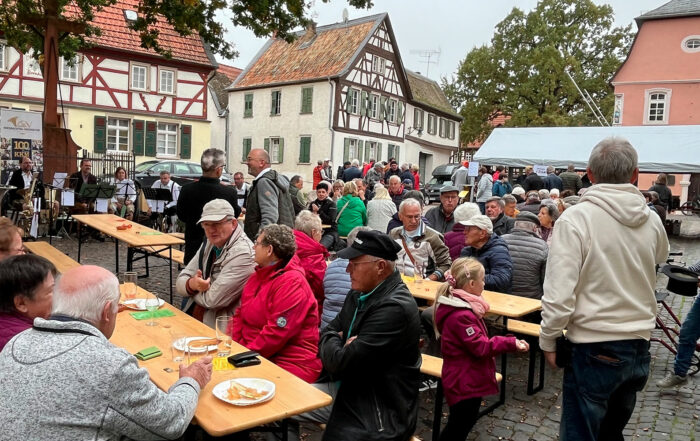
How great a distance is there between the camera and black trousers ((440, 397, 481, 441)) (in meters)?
3.43

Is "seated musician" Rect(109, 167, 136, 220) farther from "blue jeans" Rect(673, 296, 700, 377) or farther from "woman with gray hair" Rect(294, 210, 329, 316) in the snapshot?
"blue jeans" Rect(673, 296, 700, 377)

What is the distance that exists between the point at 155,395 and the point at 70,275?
0.54 meters

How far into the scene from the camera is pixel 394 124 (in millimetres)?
34938

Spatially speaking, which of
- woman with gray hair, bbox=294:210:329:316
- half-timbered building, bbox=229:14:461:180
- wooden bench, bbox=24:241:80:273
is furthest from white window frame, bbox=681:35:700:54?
wooden bench, bbox=24:241:80:273

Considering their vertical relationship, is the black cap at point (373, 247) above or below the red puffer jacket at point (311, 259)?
above

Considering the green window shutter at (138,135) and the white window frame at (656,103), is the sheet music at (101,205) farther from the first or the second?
the white window frame at (656,103)

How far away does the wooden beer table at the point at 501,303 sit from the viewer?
15.4ft

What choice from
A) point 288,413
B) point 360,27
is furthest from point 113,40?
point 288,413

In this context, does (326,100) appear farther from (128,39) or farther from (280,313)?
(280,313)

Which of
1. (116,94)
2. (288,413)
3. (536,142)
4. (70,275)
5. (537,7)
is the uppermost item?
(537,7)

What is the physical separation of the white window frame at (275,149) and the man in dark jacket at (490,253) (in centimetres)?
2741

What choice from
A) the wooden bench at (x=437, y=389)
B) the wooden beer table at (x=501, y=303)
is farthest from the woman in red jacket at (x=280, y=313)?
the wooden beer table at (x=501, y=303)

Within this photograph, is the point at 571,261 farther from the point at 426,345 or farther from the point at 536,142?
the point at 536,142

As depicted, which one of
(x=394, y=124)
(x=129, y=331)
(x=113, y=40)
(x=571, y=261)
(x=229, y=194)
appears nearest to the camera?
(x=571, y=261)
